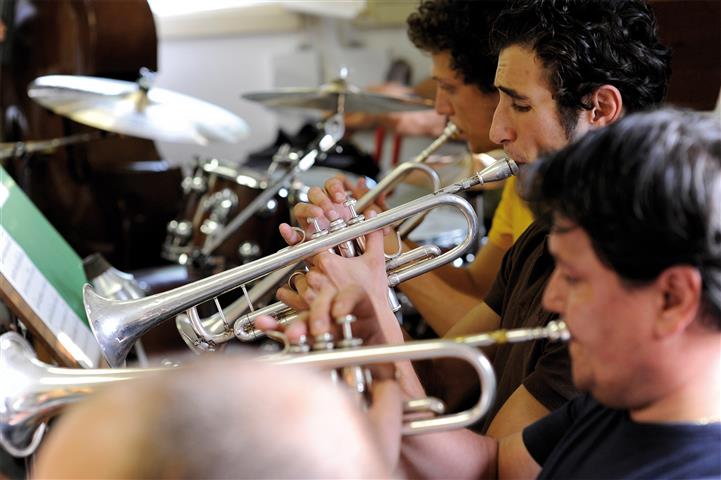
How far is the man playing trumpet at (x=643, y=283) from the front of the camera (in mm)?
650

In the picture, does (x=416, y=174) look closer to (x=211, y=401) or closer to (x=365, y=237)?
(x=365, y=237)

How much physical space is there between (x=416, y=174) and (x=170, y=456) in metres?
1.31

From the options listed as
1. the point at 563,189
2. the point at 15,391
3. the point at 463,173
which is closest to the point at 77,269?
the point at 15,391

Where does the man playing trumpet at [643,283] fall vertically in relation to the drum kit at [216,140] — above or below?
above

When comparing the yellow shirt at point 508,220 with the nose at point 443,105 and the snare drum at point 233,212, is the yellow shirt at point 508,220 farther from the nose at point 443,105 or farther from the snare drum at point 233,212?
the snare drum at point 233,212

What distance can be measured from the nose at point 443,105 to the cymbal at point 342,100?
0.39m

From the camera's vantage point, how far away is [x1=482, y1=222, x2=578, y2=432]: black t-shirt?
3.22 feet

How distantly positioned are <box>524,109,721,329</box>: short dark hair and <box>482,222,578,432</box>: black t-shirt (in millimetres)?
323

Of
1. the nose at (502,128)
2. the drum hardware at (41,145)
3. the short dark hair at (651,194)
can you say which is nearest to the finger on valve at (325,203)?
the nose at (502,128)

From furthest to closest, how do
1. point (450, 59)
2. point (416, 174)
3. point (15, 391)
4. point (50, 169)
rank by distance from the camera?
point (50, 169), point (416, 174), point (450, 59), point (15, 391)

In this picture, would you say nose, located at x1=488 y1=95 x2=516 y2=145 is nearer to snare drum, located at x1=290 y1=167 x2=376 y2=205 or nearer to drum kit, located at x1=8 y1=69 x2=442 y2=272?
snare drum, located at x1=290 y1=167 x2=376 y2=205

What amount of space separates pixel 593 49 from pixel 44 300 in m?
0.83

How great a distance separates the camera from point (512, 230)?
1.54 metres

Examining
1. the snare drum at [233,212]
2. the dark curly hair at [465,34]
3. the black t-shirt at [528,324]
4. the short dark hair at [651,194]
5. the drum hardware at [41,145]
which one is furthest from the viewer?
the drum hardware at [41,145]
